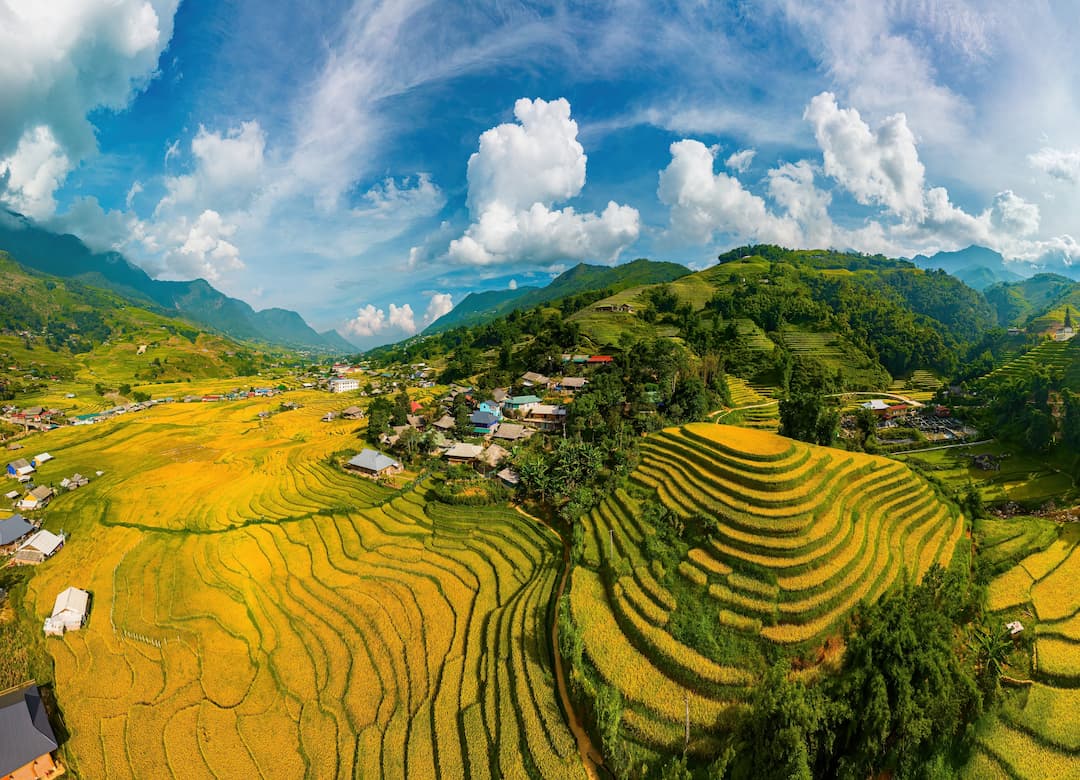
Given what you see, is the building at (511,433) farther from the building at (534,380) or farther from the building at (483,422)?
the building at (534,380)

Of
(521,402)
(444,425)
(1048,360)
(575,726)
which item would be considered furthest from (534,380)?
(1048,360)

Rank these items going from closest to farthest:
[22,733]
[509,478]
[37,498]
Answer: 1. [22,733]
2. [509,478]
3. [37,498]

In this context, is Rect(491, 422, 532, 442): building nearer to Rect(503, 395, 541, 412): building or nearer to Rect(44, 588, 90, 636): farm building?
Rect(503, 395, 541, 412): building

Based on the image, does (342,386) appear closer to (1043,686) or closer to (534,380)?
(534,380)

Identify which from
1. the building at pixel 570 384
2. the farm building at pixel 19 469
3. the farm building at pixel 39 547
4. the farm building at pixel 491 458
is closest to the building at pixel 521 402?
the building at pixel 570 384

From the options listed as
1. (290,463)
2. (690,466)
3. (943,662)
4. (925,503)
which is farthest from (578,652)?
(290,463)

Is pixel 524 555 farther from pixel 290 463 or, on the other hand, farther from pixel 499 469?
pixel 290 463

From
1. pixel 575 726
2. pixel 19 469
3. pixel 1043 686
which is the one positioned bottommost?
pixel 575 726
